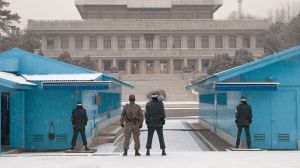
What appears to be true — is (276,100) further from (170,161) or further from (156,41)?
(156,41)

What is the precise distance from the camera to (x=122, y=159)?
15.7 meters

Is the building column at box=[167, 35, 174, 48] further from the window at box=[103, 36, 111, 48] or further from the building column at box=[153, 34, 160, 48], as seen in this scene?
the window at box=[103, 36, 111, 48]

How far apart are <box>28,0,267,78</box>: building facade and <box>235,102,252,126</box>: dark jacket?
67.4 metres

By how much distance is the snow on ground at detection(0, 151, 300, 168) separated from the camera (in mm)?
14188

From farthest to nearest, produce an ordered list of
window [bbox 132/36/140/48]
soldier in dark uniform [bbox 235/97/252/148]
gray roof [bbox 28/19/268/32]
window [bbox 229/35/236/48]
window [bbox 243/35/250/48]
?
1. window [bbox 243/35/250/48]
2. window [bbox 229/35/236/48]
3. window [bbox 132/36/140/48]
4. gray roof [bbox 28/19/268/32]
5. soldier in dark uniform [bbox 235/97/252/148]

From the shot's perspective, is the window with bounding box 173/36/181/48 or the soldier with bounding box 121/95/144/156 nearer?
the soldier with bounding box 121/95/144/156

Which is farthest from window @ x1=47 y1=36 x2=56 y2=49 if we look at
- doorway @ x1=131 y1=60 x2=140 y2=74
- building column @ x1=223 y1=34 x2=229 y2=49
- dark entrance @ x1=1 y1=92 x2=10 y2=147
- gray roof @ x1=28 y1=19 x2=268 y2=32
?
dark entrance @ x1=1 y1=92 x2=10 y2=147

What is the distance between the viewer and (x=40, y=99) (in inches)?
797

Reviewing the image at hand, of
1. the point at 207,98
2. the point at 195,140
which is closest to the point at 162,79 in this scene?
the point at 207,98

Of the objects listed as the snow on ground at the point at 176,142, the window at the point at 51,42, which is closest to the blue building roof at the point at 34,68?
the snow on ground at the point at 176,142

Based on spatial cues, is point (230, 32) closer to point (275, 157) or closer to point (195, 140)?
point (195, 140)

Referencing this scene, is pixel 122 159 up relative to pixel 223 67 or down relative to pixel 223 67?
down

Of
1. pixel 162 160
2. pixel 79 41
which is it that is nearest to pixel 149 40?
pixel 79 41

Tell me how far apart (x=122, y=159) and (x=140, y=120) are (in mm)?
1525
